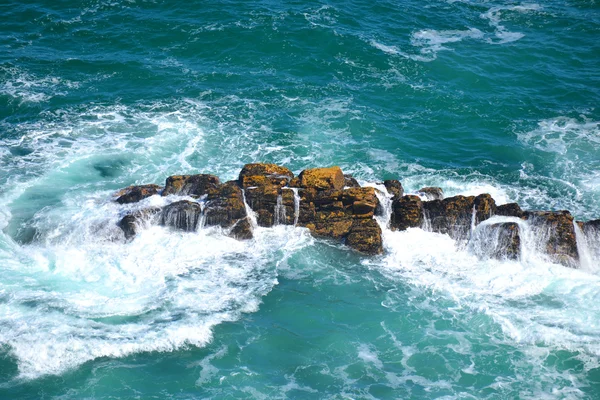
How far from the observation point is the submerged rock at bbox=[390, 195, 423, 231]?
1351 inches

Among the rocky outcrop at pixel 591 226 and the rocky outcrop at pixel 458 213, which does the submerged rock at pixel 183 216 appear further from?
the rocky outcrop at pixel 591 226

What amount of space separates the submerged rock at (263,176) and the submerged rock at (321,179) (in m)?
1.07

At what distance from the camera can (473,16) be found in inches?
2290

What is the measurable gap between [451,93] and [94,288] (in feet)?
96.1

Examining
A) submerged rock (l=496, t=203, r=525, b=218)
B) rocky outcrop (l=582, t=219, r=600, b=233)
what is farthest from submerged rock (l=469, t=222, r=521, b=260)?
rocky outcrop (l=582, t=219, r=600, b=233)

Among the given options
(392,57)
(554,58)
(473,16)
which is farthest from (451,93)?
(473,16)

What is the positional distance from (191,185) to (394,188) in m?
11.0

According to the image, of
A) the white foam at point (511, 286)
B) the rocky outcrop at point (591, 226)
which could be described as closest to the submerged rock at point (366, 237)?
the white foam at point (511, 286)

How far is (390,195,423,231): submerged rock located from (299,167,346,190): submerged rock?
3.29 metres

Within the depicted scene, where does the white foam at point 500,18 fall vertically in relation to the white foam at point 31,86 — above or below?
above

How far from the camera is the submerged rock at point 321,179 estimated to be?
3462cm

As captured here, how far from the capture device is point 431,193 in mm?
35812

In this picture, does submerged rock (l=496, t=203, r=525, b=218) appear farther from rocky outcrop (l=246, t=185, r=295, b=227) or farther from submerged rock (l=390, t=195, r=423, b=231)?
rocky outcrop (l=246, t=185, r=295, b=227)

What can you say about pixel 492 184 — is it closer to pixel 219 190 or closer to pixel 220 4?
pixel 219 190
